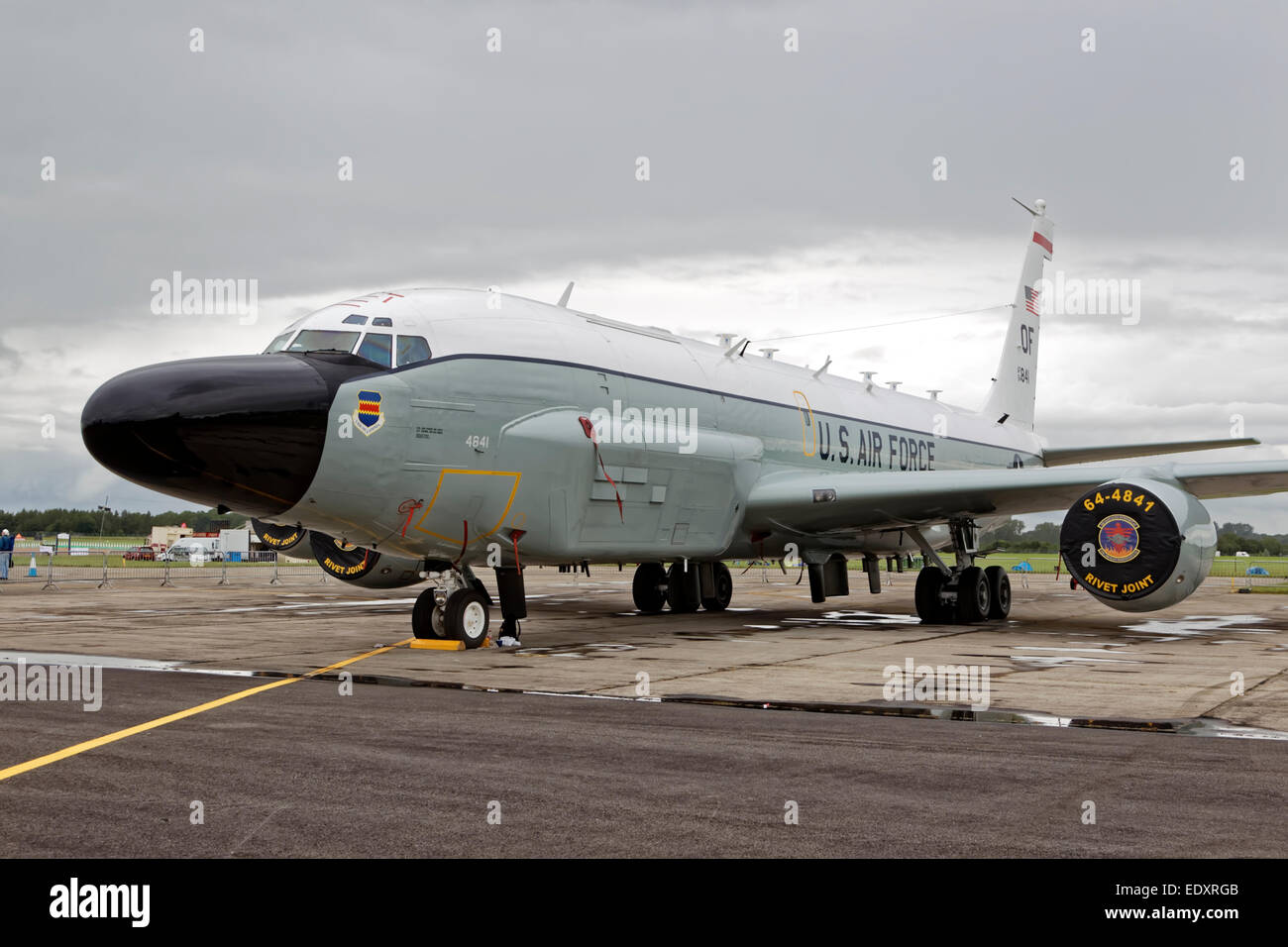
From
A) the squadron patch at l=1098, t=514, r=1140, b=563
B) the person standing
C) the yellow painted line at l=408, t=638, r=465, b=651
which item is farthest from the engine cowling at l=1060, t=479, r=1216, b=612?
the person standing

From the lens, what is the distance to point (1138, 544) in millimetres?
14766

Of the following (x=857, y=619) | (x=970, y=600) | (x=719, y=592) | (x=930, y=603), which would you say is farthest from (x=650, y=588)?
(x=970, y=600)

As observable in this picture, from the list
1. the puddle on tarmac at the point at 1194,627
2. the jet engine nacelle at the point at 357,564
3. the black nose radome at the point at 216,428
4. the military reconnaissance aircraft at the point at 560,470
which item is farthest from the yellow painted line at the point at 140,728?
the puddle on tarmac at the point at 1194,627

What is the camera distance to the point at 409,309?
1354 cm

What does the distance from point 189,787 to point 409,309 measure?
8438 millimetres

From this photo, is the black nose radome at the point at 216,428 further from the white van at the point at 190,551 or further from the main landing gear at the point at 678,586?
the white van at the point at 190,551

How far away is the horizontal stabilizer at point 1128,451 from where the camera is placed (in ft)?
65.2

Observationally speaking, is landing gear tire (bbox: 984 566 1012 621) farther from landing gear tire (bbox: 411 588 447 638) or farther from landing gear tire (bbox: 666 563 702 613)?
landing gear tire (bbox: 411 588 447 638)

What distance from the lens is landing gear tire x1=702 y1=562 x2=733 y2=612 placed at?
2192 centimetres

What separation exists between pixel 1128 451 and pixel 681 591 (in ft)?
30.4

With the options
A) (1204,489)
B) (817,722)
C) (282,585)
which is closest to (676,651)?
(817,722)

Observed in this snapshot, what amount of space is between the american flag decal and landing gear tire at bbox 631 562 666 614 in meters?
14.2

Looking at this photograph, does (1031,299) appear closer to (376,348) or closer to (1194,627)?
(1194,627)

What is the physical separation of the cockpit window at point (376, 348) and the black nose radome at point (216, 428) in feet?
3.07
